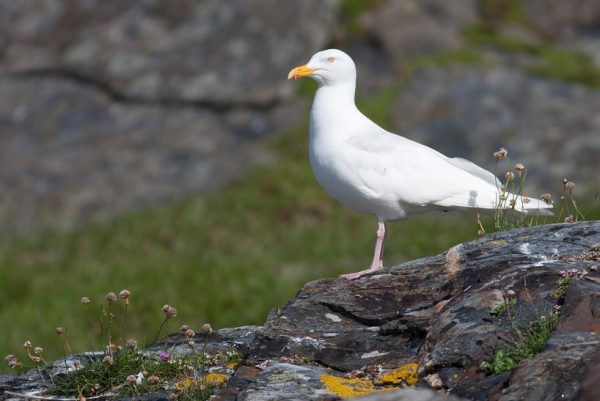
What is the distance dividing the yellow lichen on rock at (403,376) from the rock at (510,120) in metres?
10.2

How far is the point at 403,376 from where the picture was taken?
495cm

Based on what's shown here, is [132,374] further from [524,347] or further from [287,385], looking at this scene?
[524,347]

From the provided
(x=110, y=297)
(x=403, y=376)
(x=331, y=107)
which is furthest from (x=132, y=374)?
(x=331, y=107)

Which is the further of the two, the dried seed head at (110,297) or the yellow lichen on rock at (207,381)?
the dried seed head at (110,297)

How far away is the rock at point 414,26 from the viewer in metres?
17.8

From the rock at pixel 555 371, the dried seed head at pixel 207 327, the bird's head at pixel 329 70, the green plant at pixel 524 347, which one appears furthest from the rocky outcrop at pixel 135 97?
the rock at pixel 555 371

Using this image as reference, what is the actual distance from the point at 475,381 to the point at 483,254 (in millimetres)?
1241

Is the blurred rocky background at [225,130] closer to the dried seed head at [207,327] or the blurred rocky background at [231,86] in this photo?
the blurred rocky background at [231,86]

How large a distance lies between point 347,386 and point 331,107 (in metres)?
3.31

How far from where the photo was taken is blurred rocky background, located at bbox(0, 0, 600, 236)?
52.7 feet

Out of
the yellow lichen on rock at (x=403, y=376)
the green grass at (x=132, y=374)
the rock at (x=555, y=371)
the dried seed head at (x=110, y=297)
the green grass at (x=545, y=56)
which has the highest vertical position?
the green grass at (x=545, y=56)

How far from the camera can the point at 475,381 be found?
4637mm

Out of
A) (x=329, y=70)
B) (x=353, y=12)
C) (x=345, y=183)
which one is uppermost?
(x=353, y=12)

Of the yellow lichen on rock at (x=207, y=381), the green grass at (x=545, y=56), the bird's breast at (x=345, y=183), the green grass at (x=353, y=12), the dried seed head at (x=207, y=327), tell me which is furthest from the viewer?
the green grass at (x=353, y=12)
